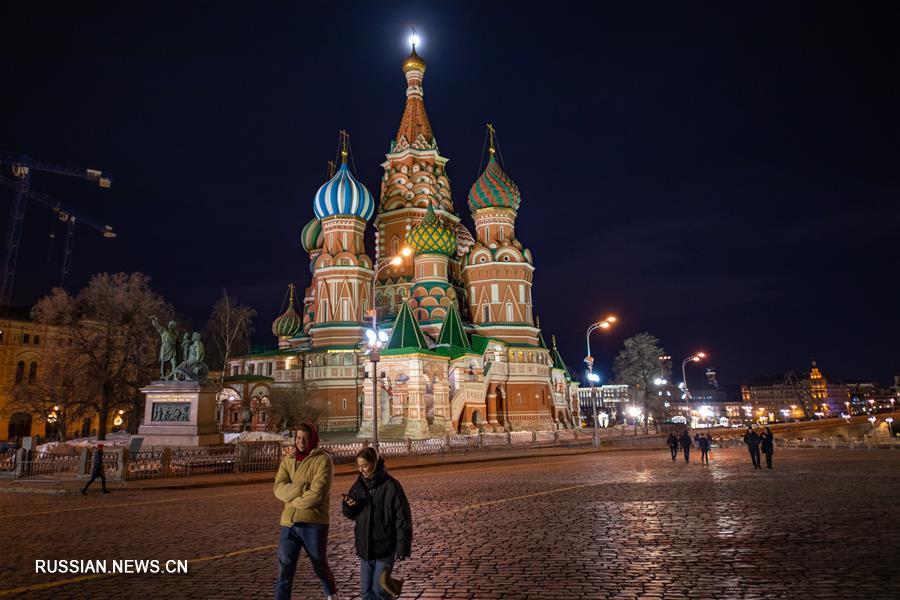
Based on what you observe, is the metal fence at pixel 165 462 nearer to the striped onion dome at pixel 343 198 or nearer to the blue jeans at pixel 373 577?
the blue jeans at pixel 373 577

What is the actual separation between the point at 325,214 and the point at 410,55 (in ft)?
91.1

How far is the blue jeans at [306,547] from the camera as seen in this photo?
221 inches

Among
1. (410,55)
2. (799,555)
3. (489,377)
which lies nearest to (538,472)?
(799,555)

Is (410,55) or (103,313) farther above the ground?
(410,55)

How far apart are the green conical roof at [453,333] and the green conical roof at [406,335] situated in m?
4.25

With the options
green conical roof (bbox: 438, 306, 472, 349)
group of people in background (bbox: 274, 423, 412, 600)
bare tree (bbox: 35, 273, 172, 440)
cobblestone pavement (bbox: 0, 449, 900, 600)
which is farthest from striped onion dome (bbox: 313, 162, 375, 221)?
group of people in background (bbox: 274, 423, 412, 600)

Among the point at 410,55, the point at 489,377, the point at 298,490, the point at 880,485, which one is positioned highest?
the point at 410,55

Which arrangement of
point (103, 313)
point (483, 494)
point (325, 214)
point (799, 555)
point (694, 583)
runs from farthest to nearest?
point (325, 214) → point (103, 313) → point (483, 494) → point (799, 555) → point (694, 583)

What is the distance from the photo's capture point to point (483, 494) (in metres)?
15.4

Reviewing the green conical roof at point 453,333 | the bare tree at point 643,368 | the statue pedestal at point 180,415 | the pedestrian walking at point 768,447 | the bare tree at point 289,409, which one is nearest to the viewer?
the pedestrian walking at point 768,447

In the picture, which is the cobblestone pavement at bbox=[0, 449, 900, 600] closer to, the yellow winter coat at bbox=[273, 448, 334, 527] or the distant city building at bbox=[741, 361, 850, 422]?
the yellow winter coat at bbox=[273, 448, 334, 527]

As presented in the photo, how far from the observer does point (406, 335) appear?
145 feet

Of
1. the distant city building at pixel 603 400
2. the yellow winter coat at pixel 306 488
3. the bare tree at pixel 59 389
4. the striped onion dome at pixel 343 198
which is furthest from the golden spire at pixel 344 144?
the distant city building at pixel 603 400

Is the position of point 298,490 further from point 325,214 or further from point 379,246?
point 379,246
